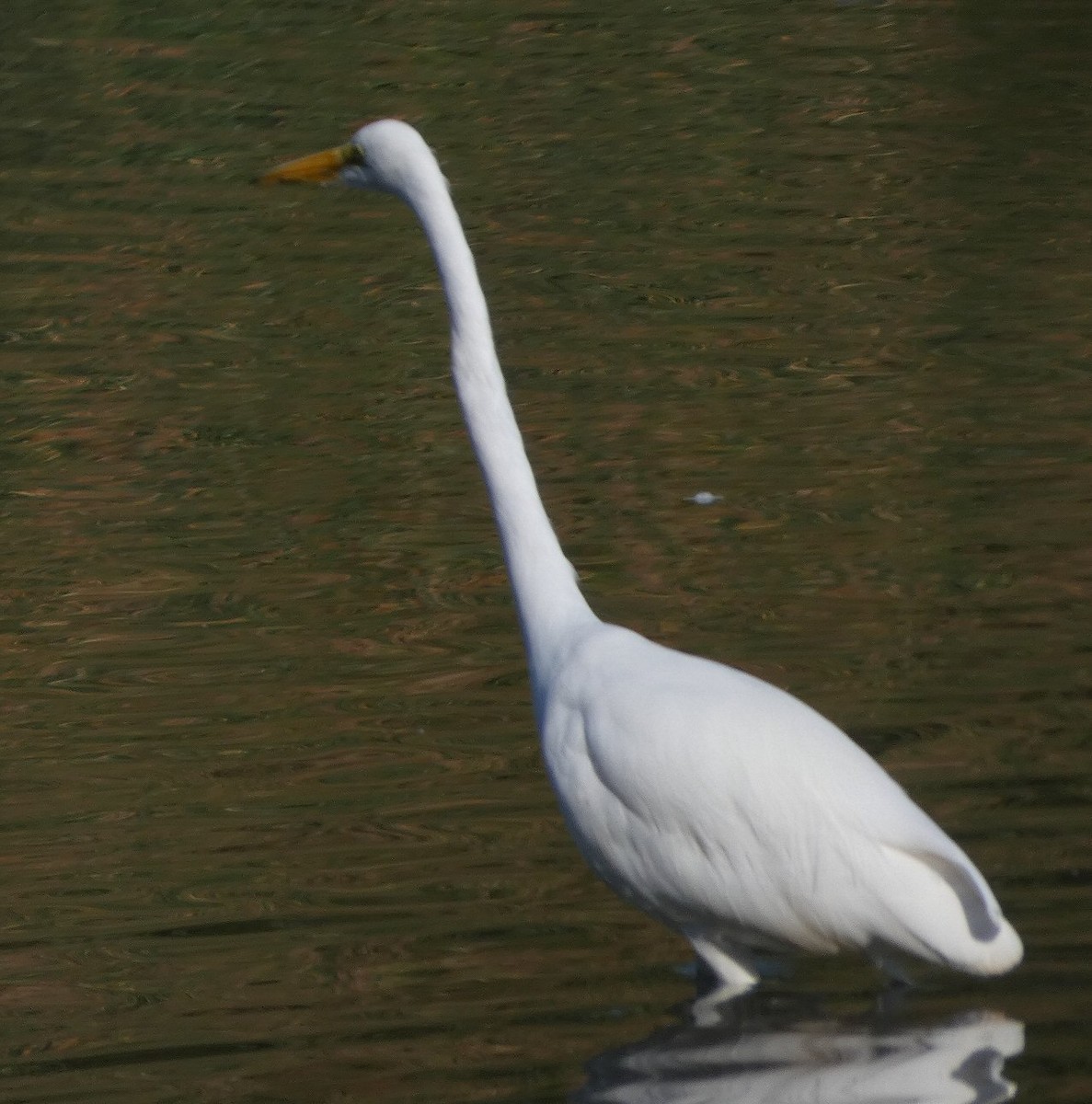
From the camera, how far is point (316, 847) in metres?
5.49

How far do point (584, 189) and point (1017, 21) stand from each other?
4315 millimetres

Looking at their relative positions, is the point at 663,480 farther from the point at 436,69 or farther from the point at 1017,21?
the point at 1017,21

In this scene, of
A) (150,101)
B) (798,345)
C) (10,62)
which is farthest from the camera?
(10,62)

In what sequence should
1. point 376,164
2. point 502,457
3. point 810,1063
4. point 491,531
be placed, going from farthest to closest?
point 491,531
point 376,164
point 502,457
point 810,1063

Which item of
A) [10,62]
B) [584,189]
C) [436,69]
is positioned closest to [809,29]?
[436,69]

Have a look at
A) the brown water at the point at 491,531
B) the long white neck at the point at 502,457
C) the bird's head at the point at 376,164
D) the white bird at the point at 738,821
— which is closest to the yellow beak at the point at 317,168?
the bird's head at the point at 376,164

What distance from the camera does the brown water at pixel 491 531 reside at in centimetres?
473

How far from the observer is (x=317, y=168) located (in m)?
5.45

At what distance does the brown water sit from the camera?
473cm

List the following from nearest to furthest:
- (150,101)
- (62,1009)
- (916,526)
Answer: (62,1009) → (916,526) → (150,101)

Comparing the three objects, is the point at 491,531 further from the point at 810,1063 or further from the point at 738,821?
the point at 810,1063

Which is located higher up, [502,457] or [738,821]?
[502,457]

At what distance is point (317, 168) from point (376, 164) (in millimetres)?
244

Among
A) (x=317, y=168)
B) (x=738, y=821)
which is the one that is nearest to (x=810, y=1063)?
(x=738, y=821)
